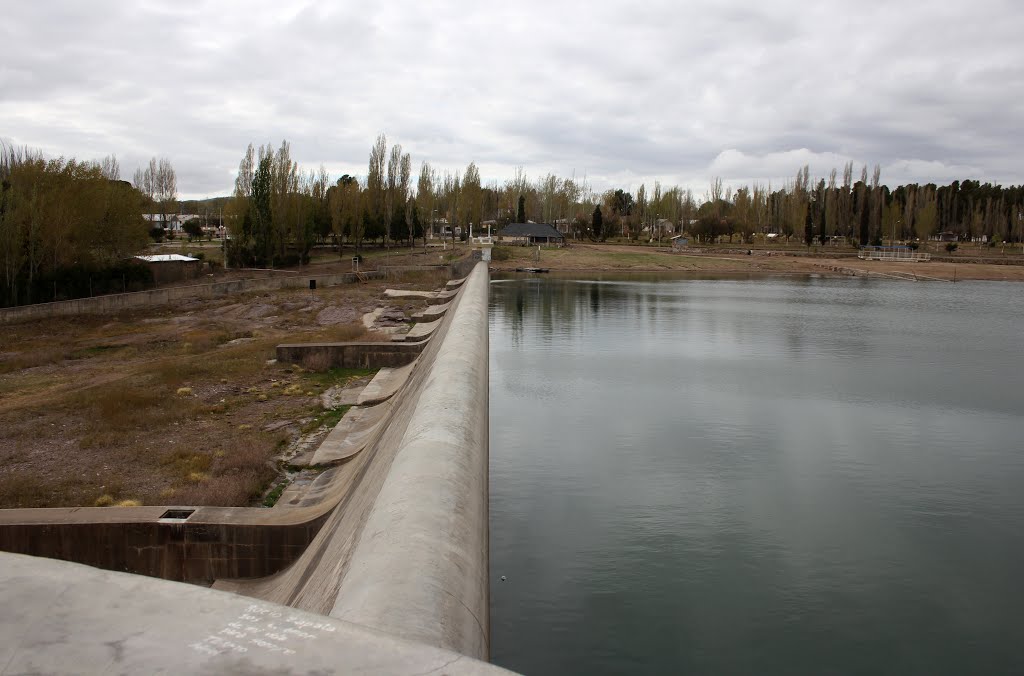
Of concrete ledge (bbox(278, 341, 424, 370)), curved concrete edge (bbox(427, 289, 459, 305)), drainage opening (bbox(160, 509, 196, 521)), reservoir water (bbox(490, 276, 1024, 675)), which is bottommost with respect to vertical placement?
reservoir water (bbox(490, 276, 1024, 675))

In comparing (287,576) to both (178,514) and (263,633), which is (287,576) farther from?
(263,633)

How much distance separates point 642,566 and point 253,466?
453 cm

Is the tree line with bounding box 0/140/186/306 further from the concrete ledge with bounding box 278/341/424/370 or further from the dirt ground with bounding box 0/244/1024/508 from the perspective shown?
the concrete ledge with bounding box 278/341/424/370

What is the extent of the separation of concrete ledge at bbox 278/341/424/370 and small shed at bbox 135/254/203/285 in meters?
19.8

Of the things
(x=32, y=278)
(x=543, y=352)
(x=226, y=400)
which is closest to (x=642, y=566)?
(x=226, y=400)

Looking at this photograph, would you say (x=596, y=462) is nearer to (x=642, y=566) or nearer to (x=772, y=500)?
(x=772, y=500)

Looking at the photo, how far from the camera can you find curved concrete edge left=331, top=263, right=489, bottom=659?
9.21 feet

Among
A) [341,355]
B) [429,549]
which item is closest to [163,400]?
[341,355]

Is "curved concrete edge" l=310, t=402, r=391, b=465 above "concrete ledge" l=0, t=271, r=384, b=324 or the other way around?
the other way around

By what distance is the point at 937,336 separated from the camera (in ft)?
81.9

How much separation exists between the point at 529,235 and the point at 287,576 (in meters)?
70.8

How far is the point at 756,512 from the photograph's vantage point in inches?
373

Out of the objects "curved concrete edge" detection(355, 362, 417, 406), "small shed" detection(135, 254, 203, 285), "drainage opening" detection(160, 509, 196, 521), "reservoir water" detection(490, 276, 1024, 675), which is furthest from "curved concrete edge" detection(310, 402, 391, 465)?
"small shed" detection(135, 254, 203, 285)

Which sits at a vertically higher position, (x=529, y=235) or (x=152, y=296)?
(x=529, y=235)
